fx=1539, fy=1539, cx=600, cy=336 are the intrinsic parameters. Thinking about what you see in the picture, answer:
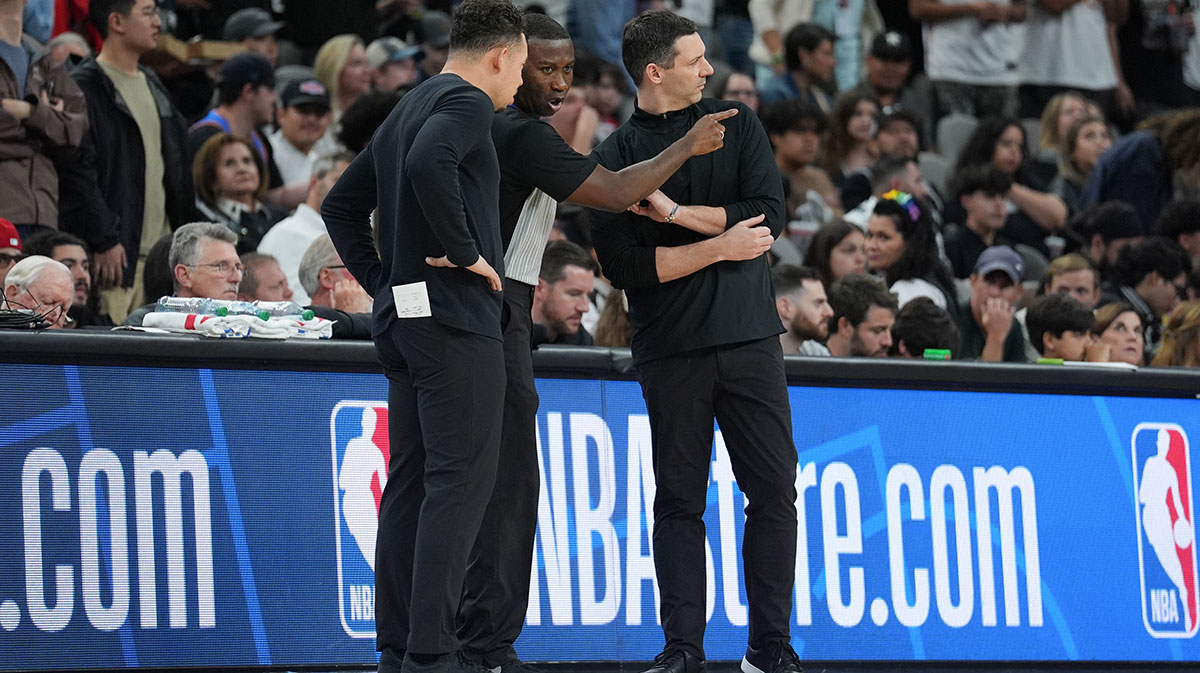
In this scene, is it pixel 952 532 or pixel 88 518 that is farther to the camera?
pixel 952 532

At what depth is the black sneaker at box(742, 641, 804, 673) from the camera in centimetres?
509

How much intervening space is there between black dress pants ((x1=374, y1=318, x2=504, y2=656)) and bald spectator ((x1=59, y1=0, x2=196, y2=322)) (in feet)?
12.0

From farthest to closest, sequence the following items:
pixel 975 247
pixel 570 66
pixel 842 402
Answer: pixel 975 247 < pixel 842 402 < pixel 570 66

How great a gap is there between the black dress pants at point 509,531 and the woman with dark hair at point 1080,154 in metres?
8.26

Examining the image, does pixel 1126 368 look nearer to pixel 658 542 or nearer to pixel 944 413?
pixel 944 413

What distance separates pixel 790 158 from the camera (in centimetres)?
1087

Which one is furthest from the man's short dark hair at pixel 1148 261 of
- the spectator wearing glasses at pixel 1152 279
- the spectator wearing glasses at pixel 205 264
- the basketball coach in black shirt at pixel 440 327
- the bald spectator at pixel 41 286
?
the bald spectator at pixel 41 286

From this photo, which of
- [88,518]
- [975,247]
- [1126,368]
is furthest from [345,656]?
[975,247]

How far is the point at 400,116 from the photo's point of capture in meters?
4.75

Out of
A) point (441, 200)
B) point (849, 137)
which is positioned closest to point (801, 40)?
point (849, 137)

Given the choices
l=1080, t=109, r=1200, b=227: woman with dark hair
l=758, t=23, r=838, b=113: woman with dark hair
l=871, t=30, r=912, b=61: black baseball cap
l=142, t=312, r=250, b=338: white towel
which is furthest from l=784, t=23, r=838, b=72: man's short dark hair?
l=142, t=312, r=250, b=338: white towel

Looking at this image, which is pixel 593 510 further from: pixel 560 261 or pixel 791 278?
pixel 791 278

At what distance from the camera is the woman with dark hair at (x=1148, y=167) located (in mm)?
11844

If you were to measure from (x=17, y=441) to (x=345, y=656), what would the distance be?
4.45ft
